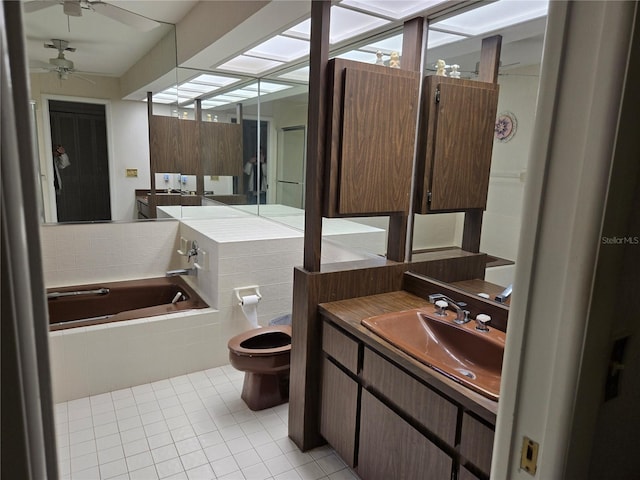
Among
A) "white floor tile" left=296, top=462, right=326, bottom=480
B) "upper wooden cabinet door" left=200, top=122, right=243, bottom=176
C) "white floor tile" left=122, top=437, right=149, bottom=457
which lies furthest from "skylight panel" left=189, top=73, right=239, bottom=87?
"white floor tile" left=296, top=462, right=326, bottom=480

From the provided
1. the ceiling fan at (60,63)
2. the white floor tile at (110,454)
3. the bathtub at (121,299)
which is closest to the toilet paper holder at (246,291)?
the bathtub at (121,299)

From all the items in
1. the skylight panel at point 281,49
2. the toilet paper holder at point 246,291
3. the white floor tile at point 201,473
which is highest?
the skylight panel at point 281,49

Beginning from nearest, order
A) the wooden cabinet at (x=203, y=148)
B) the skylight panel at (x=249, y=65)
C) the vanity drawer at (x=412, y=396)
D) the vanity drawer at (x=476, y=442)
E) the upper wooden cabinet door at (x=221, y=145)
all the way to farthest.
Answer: the vanity drawer at (x=476, y=442), the vanity drawer at (x=412, y=396), the skylight panel at (x=249, y=65), the wooden cabinet at (x=203, y=148), the upper wooden cabinet door at (x=221, y=145)

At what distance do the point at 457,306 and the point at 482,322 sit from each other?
0.15 meters

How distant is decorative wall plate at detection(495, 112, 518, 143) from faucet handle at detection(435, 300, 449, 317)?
75cm

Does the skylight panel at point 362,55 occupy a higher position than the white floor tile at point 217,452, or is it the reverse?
the skylight panel at point 362,55

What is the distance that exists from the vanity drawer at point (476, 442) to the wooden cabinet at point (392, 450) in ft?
0.35

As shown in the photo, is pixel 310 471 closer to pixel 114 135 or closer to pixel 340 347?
pixel 340 347

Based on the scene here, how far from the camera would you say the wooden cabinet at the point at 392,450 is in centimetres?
147

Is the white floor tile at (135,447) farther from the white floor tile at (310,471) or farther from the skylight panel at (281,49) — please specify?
the skylight panel at (281,49)

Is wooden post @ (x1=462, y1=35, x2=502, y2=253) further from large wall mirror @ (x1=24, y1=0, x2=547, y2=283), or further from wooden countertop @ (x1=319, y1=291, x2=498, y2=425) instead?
wooden countertop @ (x1=319, y1=291, x2=498, y2=425)

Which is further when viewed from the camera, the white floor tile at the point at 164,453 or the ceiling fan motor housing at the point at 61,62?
the ceiling fan motor housing at the point at 61,62

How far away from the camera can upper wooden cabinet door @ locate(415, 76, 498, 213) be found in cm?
196

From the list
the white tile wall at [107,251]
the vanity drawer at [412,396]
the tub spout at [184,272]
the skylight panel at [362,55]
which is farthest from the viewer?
the tub spout at [184,272]
